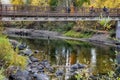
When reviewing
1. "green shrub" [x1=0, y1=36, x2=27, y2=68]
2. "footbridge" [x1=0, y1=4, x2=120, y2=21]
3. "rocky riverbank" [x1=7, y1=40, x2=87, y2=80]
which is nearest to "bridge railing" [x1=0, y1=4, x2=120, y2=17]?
"footbridge" [x1=0, y1=4, x2=120, y2=21]

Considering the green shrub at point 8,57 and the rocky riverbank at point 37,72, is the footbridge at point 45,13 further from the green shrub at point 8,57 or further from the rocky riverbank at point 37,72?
the green shrub at point 8,57

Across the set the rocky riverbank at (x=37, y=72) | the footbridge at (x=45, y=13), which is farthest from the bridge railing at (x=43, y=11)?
the rocky riverbank at (x=37, y=72)

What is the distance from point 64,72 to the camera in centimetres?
2716

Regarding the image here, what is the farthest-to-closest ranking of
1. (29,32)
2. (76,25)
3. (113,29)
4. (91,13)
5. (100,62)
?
(29,32) < (76,25) < (113,29) < (91,13) < (100,62)

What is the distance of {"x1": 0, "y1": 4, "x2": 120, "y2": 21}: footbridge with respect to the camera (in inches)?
1586

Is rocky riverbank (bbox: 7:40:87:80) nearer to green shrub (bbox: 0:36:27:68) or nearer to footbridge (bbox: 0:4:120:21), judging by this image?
green shrub (bbox: 0:36:27:68)

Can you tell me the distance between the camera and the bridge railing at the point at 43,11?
40.4 m

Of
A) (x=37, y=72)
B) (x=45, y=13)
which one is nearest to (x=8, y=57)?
(x=37, y=72)

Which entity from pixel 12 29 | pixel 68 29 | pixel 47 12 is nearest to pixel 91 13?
pixel 47 12

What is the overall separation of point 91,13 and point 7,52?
3435 cm

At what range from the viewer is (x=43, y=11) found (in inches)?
1802

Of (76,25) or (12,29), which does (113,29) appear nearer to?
(76,25)

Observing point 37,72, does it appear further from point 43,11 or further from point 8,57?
point 43,11

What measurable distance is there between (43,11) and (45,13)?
50 cm
